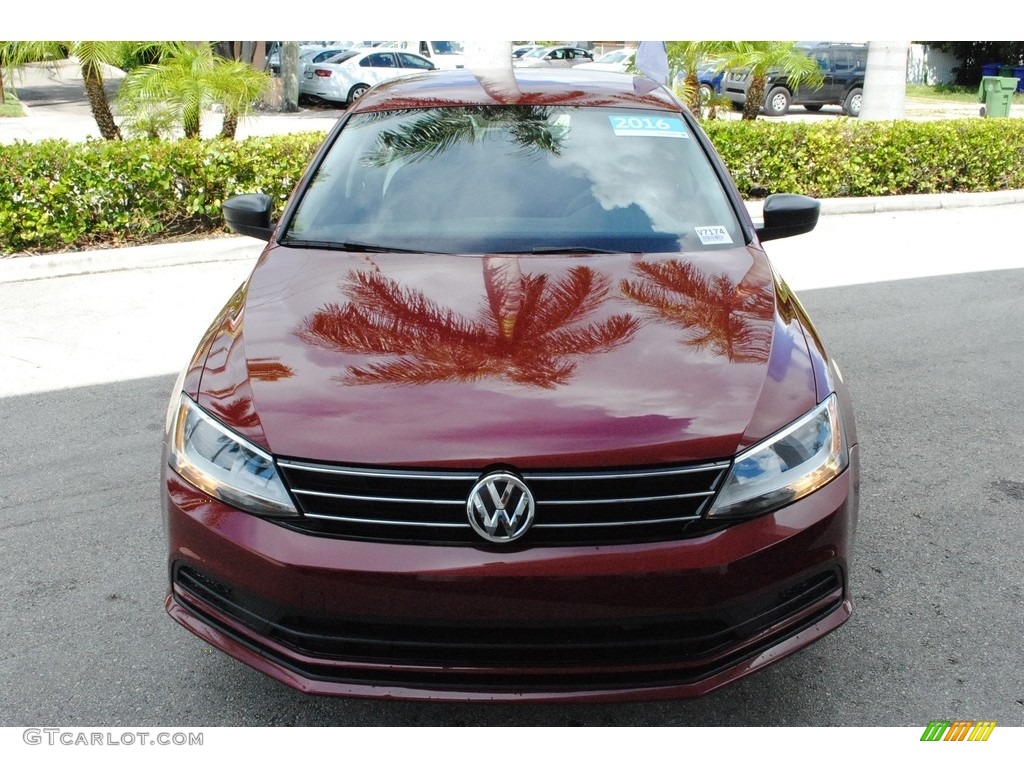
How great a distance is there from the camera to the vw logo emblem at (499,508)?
222 cm

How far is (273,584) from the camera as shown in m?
2.28

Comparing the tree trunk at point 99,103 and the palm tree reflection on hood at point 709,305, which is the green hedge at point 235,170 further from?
the palm tree reflection on hood at point 709,305

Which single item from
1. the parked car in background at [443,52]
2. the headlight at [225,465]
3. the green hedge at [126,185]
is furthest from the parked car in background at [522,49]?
the headlight at [225,465]

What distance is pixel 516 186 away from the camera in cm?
361

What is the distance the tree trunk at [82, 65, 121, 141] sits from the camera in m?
9.91

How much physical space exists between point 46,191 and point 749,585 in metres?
7.59

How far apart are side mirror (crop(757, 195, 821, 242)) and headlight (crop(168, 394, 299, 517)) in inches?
91.8

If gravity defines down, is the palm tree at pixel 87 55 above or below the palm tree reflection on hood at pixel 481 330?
below

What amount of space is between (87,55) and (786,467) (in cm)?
918

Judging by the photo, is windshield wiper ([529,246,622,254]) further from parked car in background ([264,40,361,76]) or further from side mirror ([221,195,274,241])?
parked car in background ([264,40,361,76])

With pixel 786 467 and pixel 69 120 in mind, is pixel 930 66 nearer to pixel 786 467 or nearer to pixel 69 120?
pixel 69 120

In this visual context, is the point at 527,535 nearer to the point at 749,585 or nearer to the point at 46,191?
the point at 749,585

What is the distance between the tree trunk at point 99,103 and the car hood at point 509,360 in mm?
7871

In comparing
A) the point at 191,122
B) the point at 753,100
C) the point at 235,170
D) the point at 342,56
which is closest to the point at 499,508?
the point at 235,170
